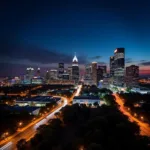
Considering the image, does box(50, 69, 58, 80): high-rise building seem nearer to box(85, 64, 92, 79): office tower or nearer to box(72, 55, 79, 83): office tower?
box(72, 55, 79, 83): office tower

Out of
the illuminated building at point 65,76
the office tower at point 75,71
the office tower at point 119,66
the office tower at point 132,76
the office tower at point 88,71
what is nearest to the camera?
the office tower at point 132,76

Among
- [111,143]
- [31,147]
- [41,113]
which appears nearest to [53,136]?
[31,147]

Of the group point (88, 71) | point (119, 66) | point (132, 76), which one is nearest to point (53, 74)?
point (88, 71)

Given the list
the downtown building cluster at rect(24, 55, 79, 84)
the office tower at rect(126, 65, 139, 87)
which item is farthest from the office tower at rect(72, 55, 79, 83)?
the office tower at rect(126, 65, 139, 87)

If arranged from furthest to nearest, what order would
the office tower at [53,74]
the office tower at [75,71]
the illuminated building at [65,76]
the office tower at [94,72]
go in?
1. the office tower at [53,74]
2. the illuminated building at [65,76]
3. the office tower at [75,71]
4. the office tower at [94,72]

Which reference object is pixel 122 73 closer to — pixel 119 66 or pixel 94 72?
pixel 119 66

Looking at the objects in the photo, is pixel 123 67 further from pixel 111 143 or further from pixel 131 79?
pixel 111 143

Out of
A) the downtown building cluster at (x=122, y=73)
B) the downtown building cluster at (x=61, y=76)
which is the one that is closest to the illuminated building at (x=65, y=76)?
the downtown building cluster at (x=61, y=76)

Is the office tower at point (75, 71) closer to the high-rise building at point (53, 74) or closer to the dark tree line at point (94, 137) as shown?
the high-rise building at point (53, 74)

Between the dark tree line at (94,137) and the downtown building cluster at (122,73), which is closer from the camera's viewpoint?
the dark tree line at (94,137)
